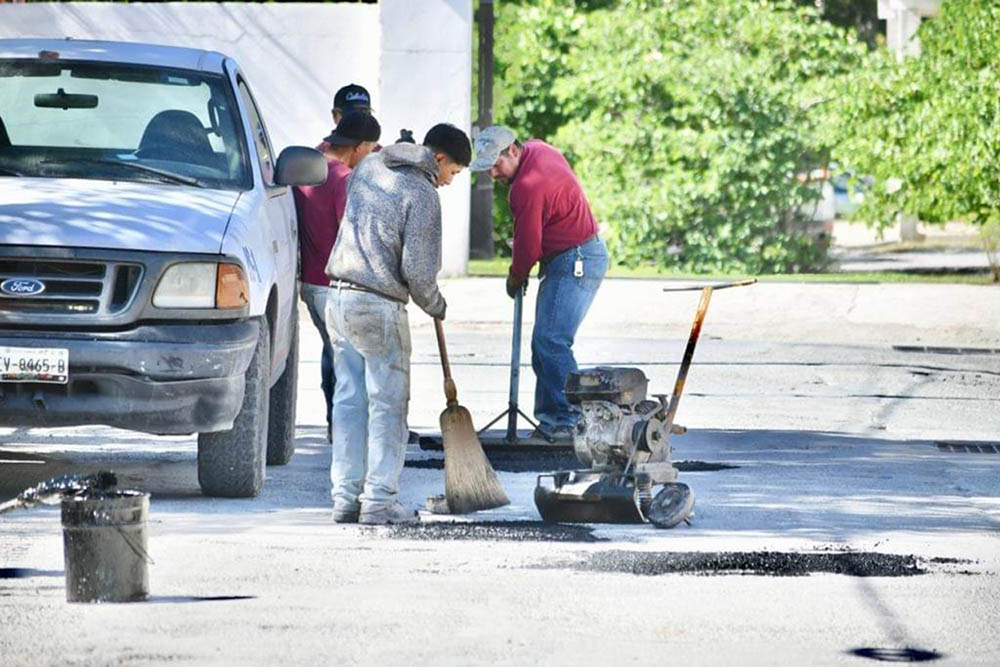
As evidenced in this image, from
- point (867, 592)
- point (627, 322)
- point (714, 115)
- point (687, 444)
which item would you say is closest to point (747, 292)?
point (627, 322)

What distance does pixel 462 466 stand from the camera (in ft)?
32.0

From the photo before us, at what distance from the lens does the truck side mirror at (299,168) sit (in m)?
10.3

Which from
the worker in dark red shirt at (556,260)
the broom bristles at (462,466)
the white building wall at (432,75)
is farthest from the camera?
the white building wall at (432,75)

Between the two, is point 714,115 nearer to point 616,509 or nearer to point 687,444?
point 687,444

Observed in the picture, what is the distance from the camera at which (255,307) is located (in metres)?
9.66

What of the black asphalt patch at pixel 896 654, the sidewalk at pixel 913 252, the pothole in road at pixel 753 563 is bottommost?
the sidewalk at pixel 913 252

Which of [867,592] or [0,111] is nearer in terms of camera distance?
[867,592]

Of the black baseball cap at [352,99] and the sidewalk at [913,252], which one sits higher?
the black baseball cap at [352,99]

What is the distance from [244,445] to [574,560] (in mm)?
1963

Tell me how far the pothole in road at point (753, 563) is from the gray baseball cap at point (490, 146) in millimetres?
3369

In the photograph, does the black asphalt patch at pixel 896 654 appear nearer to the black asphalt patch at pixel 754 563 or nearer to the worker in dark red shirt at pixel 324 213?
the black asphalt patch at pixel 754 563

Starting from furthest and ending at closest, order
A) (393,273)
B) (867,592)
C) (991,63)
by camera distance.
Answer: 1. (991,63)
2. (393,273)
3. (867,592)

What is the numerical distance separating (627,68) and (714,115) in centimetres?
129

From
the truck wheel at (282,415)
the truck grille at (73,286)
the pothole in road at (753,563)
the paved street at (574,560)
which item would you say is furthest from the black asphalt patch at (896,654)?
the truck wheel at (282,415)
